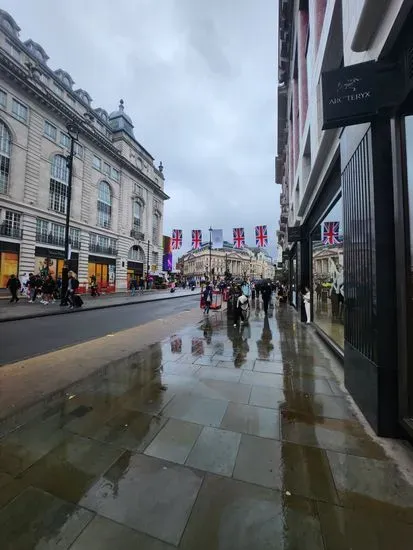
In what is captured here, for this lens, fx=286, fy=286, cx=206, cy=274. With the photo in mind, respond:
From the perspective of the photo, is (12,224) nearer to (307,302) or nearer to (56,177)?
(56,177)

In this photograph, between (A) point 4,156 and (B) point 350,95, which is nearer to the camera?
(B) point 350,95

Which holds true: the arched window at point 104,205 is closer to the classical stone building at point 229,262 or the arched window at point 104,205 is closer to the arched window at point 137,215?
the arched window at point 137,215

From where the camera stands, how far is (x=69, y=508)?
6.83ft

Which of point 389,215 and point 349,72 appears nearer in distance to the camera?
point 389,215

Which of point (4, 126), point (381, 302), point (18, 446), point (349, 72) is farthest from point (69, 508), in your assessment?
point (4, 126)

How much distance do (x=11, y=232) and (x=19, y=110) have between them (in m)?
12.8

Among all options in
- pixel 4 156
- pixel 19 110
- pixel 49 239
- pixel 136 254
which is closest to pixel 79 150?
A: pixel 19 110

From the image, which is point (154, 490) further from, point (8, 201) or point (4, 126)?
point (4, 126)

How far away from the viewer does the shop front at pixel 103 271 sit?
39.1 meters

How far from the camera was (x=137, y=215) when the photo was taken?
2078 inches

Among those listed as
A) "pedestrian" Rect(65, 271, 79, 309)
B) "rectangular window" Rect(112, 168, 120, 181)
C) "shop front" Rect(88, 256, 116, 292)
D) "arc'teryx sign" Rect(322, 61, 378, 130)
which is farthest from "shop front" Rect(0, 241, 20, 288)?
"arc'teryx sign" Rect(322, 61, 378, 130)

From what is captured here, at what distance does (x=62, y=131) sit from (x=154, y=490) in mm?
41265

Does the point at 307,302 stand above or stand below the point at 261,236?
below

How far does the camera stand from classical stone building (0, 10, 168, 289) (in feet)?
91.6
